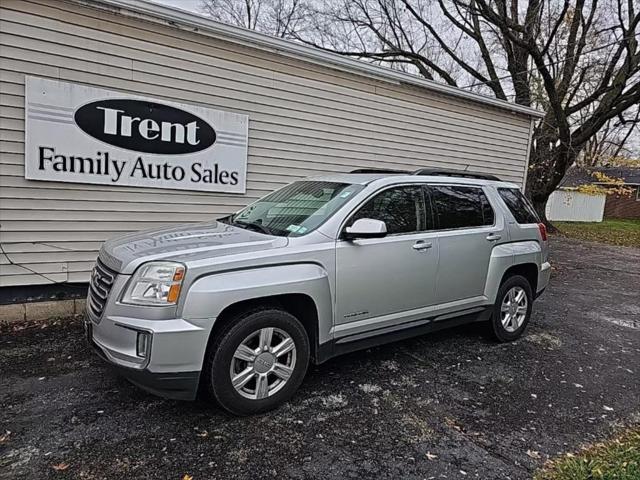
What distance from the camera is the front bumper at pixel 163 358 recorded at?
267cm

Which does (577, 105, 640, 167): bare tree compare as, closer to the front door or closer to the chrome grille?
the front door

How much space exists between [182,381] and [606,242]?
720 inches

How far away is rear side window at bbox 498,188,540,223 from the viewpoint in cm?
492

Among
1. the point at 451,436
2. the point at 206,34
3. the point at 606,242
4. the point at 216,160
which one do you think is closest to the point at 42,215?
the point at 216,160

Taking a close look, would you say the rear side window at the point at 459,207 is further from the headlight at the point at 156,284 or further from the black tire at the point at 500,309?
the headlight at the point at 156,284

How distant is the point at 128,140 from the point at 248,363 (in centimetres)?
361

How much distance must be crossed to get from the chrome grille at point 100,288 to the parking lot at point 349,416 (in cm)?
73

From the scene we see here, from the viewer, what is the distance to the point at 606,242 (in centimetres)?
1673

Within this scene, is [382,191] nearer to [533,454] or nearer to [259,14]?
[533,454]

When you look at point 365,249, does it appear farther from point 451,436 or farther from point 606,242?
point 606,242

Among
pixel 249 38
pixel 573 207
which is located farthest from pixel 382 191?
pixel 573 207

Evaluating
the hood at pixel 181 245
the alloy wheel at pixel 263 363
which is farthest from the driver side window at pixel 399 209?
the alloy wheel at pixel 263 363

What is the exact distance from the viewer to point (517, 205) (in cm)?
503

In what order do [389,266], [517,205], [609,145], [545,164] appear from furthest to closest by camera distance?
[609,145], [545,164], [517,205], [389,266]
